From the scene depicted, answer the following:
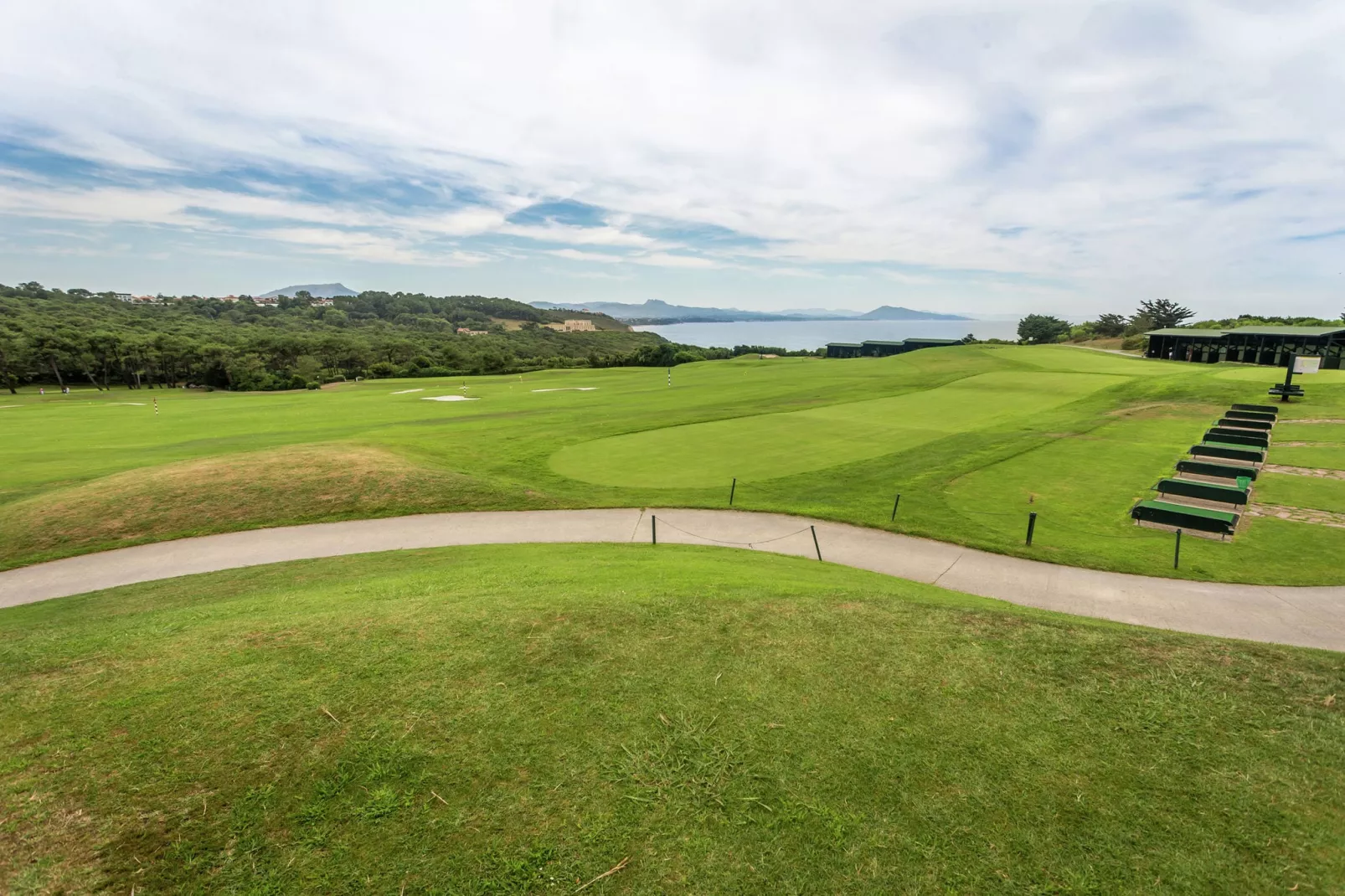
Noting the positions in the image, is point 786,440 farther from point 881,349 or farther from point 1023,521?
point 881,349

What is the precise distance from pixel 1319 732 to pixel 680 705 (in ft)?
19.3

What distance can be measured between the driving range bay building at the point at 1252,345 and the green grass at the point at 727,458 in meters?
5.93

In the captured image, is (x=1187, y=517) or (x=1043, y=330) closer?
(x=1187, y=517)

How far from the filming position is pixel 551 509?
1770 cm

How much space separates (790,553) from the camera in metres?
14.1

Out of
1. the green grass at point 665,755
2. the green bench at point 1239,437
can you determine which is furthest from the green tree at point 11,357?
the green bench at point 1239,437

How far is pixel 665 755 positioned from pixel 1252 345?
73892mm

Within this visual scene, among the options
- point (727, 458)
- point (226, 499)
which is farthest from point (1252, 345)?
point (226, 499)

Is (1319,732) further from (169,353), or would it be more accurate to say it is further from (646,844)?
(169,353)

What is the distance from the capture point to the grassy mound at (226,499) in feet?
49.7

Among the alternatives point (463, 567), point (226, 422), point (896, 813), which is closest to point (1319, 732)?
point (896, 813)

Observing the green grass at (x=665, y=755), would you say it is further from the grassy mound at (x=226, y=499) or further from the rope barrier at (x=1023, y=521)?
the grassy mound at (x=226, y=499)

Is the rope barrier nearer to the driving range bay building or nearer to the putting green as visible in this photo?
the putting green


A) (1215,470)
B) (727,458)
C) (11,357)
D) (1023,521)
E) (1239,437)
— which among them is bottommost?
(1023,521)
